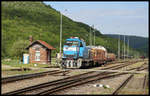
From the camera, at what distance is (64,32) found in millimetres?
119875

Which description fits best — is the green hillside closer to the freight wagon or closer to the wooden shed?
the wooden shed

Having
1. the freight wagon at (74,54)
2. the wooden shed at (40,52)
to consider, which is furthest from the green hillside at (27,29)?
the freight wagon at (74,54)

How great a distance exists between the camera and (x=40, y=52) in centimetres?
4631

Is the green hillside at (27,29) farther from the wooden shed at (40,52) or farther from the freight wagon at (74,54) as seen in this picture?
the freight wagon at (74,54)

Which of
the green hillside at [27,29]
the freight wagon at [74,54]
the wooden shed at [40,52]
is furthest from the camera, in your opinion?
the green hillside at [27,29]

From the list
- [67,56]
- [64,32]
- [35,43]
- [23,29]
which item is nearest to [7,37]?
[23,29]

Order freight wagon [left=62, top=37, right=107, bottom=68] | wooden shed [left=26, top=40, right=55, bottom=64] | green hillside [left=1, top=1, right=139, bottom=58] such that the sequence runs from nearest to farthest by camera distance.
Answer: freight wagon [left=62, top=37, right=107, bottom=68] < wooden shed [left=26, top=40, right=55, bottom=64] < green hillside [left=1, top=1, right=139, bottom=58]

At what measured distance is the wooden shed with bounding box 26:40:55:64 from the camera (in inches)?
1815

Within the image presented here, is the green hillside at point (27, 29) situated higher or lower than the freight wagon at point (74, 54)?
higher

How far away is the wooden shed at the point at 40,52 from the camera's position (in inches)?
1815

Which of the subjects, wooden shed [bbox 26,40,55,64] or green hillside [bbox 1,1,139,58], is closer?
wooden shed [bbox 26,40,55,64]

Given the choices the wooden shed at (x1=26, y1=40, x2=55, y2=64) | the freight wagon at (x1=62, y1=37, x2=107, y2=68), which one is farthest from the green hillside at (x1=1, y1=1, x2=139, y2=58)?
the freight wagon at (x1=62, y1=37, x2=107, y2=68)

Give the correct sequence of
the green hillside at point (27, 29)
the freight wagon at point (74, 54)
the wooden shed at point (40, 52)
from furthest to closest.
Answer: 1. the green hillside at point (27, 29)
2. the wooden shed at point (40, 52)
3. the freight wagon at point (74, 54)

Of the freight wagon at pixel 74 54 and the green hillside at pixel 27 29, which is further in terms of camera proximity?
the green hillside at pixel 27 29
